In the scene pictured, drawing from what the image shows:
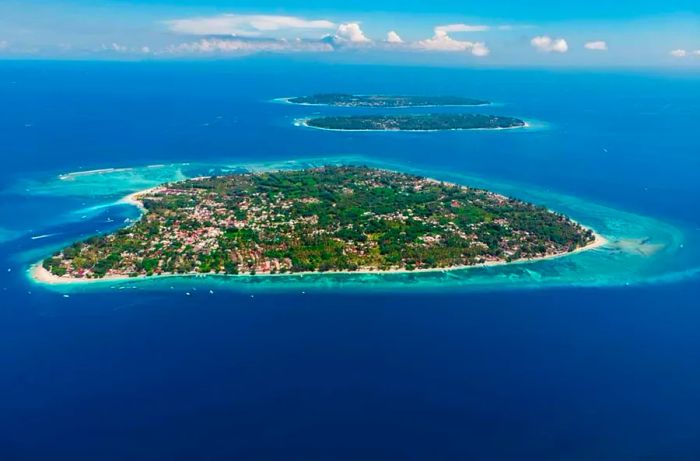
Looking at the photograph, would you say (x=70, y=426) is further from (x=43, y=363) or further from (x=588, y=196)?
(x=588, y=196)

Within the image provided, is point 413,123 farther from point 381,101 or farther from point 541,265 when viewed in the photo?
point 541,265

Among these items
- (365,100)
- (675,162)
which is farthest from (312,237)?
(365,100)

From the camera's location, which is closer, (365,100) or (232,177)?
(232,177)

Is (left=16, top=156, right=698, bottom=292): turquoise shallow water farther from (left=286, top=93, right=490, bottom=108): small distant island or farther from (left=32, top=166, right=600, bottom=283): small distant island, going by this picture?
(left=286, top=93, right=490, bottom=108): small distant island

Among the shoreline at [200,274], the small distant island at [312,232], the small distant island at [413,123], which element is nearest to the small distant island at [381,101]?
the small distant island at [413,123]

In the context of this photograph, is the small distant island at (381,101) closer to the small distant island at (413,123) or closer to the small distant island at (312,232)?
the small distant island at (413,123)

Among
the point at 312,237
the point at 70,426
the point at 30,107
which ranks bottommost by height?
the point at 70,426

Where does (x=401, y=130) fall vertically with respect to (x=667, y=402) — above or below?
above
